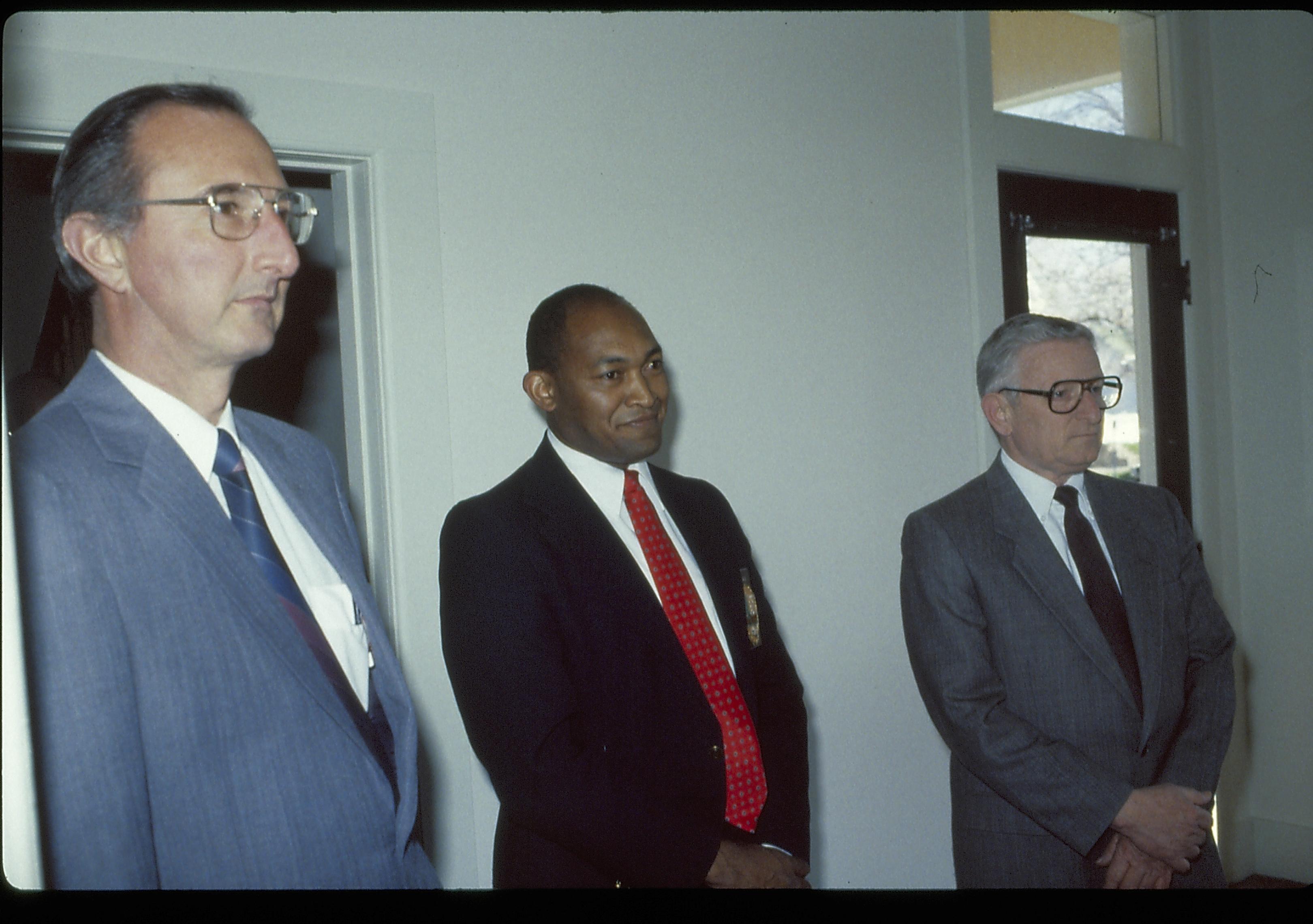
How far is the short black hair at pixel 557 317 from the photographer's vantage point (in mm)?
1609

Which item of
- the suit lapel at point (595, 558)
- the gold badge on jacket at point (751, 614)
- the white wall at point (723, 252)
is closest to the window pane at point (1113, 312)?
the white wall at point (723, 252)

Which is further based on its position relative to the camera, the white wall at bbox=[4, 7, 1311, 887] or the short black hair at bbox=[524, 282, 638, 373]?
the white wall at bbox=[4, 7, 1311, 887]

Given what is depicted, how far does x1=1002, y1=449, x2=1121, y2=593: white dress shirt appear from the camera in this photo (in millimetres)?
1816

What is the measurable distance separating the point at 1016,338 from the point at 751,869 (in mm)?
1130

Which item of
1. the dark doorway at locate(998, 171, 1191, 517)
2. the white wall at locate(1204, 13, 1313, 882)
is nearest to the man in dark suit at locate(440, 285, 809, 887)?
the dark doorway at locate(998, 171, 1191, 517)

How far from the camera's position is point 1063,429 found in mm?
1822

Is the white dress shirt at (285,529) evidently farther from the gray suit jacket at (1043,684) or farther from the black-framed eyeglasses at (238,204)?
the gray suit jacket at (1043,684)

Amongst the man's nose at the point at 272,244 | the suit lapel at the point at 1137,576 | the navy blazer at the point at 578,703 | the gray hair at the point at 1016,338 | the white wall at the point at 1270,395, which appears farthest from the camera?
the white wall at the point at 1270,395

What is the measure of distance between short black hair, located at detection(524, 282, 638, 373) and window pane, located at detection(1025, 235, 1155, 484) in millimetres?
1816

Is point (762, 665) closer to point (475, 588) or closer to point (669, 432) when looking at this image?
point (475, 588)

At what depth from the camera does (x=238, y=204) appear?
1.08 meters

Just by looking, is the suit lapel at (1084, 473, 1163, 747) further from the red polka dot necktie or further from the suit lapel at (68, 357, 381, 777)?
the suit lapel at (68, 357, 381, 777)

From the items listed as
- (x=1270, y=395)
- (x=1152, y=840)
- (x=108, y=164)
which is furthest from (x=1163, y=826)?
(x=1270, y=395)

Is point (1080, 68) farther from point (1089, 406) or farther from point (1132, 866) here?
point (1132, 866)
